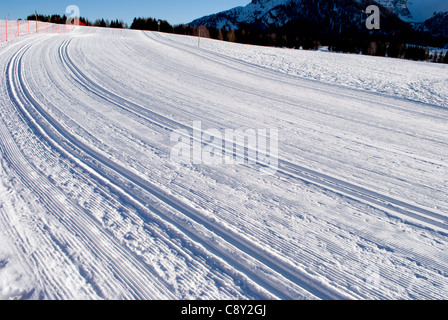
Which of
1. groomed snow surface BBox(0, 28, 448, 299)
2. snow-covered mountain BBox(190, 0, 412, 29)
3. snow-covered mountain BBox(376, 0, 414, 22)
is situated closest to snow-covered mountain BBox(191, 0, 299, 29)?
snow-covered mountain BBox(190, 0, 412, 29)

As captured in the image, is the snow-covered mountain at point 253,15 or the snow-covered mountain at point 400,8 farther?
the snow-covered mountain at point 253,15

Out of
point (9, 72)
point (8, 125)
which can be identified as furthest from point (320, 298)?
point (9, 72)

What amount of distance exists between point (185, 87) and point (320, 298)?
251 inches

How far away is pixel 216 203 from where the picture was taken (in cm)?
294

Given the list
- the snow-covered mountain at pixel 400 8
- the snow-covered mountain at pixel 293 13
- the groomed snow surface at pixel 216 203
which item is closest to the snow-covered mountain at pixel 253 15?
the snow-covered mountain at pixel 293 13

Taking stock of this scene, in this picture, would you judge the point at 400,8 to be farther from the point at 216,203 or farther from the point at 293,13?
the point at 216,203

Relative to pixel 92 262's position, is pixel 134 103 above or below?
above

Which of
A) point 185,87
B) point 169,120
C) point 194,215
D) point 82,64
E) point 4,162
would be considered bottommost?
point 194,215

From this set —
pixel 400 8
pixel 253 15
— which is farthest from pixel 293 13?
pixel 400 8

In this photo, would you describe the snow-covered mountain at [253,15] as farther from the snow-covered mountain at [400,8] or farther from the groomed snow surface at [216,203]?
the groomed snow surface at [216,203]

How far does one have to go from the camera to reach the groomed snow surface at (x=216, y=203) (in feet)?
6.81

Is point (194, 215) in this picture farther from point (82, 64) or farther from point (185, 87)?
point (82, 64)

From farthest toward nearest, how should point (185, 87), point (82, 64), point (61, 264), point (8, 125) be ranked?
point (82, 64) → point (185, 87) → point (8, 125) → point (61, 264)

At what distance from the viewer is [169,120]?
5.11 m
